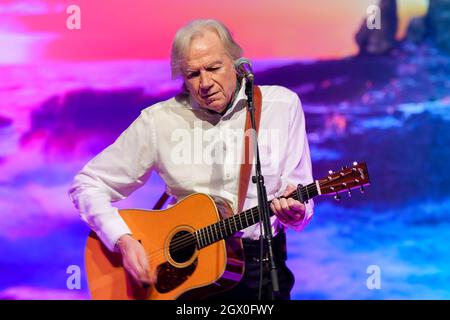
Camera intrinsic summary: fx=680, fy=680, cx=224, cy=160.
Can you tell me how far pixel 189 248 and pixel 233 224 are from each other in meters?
0.29

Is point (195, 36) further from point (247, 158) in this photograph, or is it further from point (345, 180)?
point (345, 180)

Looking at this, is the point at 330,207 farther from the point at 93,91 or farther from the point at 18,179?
the point at 18,179

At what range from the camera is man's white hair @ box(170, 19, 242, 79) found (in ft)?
11.9

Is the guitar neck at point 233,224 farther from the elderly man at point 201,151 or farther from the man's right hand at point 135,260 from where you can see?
the man's right hand at point 135,260

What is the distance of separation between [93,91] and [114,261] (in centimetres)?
149

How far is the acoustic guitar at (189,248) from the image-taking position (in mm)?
3312

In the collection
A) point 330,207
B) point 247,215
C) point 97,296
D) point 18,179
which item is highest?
point 18,179

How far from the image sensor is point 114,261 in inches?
144

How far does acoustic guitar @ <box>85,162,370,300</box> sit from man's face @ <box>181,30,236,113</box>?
0.54 m

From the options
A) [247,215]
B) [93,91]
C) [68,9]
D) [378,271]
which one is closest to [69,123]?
[93,91]

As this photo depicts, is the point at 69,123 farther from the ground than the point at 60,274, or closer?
farther from the ground

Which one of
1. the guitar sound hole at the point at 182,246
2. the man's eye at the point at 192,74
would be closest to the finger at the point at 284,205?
the guitar sound hole at the point at 182,246

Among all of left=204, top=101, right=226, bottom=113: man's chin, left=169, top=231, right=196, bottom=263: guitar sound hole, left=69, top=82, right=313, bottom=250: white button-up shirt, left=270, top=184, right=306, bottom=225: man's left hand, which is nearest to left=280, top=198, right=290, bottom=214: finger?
left=270, top=184, right=306, bottom=225: man's left hand

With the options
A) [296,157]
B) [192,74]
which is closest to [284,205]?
[296,157]
